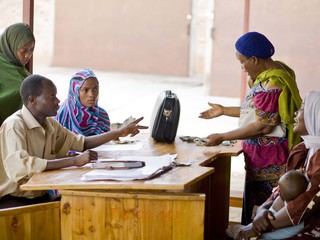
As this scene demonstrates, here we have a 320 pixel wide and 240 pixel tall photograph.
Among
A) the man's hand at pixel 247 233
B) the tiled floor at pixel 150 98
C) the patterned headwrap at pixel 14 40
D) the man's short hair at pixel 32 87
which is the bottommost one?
the tiled floor at pixel 150 98

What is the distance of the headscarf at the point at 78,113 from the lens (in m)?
5.30

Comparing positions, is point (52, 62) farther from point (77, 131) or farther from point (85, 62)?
point (77, 131)

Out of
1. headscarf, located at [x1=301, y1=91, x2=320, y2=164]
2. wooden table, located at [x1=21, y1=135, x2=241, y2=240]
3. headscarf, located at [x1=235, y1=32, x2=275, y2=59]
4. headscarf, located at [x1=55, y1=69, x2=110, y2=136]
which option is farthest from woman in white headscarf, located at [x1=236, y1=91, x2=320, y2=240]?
headscarf, located at [x1=55, y1=69, x2=110, y2=136]

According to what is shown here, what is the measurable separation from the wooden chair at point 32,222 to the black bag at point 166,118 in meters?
1.39

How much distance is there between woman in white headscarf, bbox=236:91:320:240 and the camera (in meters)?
3.76

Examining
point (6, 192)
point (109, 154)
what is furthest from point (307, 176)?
point (6, 192)

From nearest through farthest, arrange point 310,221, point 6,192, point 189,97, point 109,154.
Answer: point 310,221
point 6,192
point 109,154
point 189,97

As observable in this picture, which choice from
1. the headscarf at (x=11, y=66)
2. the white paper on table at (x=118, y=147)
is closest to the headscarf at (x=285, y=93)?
the white paper on table at (x=118, y=147)

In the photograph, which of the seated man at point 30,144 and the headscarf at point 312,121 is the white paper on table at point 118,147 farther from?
the headscarf at point 312,121

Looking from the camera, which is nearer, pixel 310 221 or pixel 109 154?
pixel 310 221

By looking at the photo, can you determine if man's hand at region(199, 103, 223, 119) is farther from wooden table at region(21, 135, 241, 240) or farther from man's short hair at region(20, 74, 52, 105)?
man's short hair at region(20, 74, 52, 105)

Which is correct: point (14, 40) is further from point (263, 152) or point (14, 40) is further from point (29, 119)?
point (263, 152)

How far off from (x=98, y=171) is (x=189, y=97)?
37.2 feet

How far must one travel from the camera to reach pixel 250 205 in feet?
16.6
